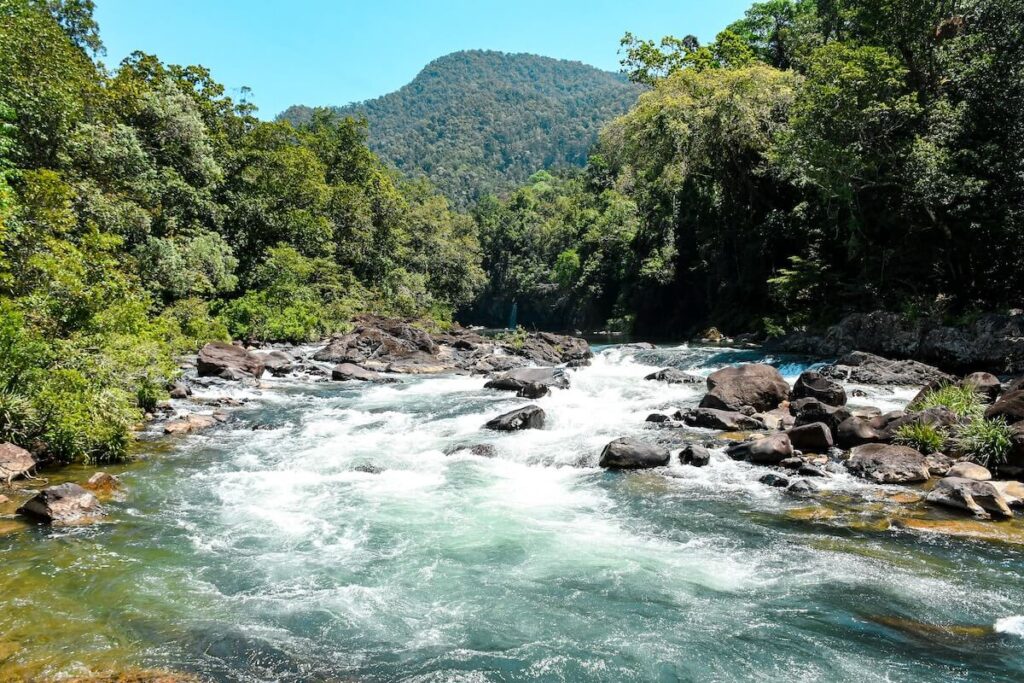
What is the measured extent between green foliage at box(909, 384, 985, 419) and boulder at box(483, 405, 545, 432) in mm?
8093

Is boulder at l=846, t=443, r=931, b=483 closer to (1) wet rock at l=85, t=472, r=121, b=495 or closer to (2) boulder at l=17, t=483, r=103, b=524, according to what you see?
(2) boulder at l=17, t=483, r=103, b=524

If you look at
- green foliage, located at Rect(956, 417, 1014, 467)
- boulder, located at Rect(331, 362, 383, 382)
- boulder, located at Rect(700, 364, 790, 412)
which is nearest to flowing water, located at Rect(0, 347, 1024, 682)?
green foliage, located at Rect(956, 417, 1014, 467)

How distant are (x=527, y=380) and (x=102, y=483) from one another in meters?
13.5

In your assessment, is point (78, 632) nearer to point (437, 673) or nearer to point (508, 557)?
point (437, 673)

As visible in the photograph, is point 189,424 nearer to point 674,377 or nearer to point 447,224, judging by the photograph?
point 674,377

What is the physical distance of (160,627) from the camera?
5703 mm

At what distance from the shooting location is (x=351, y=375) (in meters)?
23.6

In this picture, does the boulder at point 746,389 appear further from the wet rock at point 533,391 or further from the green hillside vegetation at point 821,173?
the green hillside vegetation at point 821,173

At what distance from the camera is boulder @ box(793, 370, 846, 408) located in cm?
1545

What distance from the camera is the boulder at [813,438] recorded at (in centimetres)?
1177

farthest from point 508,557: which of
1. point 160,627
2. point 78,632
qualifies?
point 78,632

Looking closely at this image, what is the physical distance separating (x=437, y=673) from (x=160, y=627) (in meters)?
2.67

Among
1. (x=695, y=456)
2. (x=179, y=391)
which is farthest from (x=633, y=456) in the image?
(x=179, y=391)

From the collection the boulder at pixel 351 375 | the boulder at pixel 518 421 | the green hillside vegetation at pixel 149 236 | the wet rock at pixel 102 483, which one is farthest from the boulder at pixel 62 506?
the boulder at pixel 351 375
